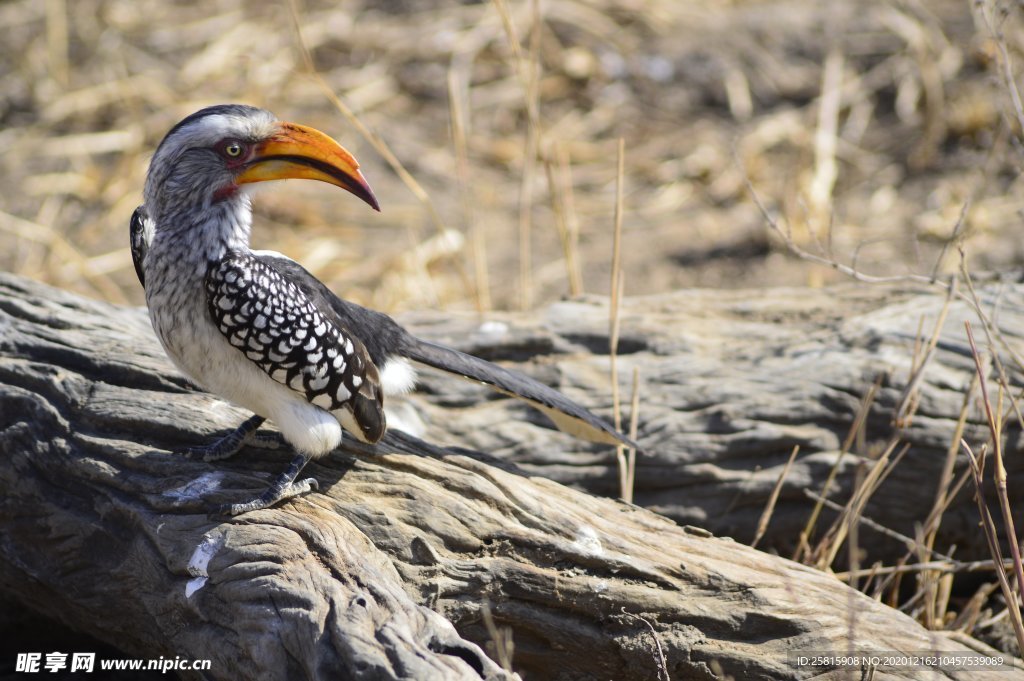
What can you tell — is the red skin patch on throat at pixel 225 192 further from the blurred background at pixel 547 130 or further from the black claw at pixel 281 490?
the blurred background at pixel 547 130

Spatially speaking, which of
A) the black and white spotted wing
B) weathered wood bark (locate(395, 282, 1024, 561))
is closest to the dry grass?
weathered wood bark (locate(395, 282, 1024, 561))

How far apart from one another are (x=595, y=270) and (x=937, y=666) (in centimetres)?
349

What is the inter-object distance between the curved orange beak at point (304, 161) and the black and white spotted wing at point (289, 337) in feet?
0.86

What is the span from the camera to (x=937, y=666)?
8.91 feet

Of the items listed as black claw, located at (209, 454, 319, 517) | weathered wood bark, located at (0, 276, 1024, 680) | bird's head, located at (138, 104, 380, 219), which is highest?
bird's head, located at (138, 104, 380, 219)

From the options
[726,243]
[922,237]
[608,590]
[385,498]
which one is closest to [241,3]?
[726,243]

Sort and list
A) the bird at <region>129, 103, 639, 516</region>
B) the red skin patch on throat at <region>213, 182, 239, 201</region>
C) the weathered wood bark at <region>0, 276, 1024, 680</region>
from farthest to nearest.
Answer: the red skin patch on throat at <region>213, 182, 239, 201</region>, the bird at <region>129, 103, 639, 516</region>, the weathered wood bark at <region>0, 276, 1024, 680</region>

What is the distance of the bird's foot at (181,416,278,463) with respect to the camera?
2.92m

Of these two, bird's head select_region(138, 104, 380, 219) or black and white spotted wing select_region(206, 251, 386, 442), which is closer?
black and white spotted wing select_region(206, 251, 386, 442)

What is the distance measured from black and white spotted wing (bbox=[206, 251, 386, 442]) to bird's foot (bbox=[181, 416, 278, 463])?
29cm

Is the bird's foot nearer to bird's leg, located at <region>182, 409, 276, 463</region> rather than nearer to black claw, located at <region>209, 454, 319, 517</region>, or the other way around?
bird's leg, located at <region>182, 409, 276, 463</region>

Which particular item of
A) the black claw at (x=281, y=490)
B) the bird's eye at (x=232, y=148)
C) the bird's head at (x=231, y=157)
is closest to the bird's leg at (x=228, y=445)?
the black claw at (x=281, y=490)

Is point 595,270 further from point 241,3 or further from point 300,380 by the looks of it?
point 241,3

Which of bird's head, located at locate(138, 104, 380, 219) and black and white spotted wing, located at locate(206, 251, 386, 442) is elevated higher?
bird's head, located at locate(138, 104, 380, 219)
